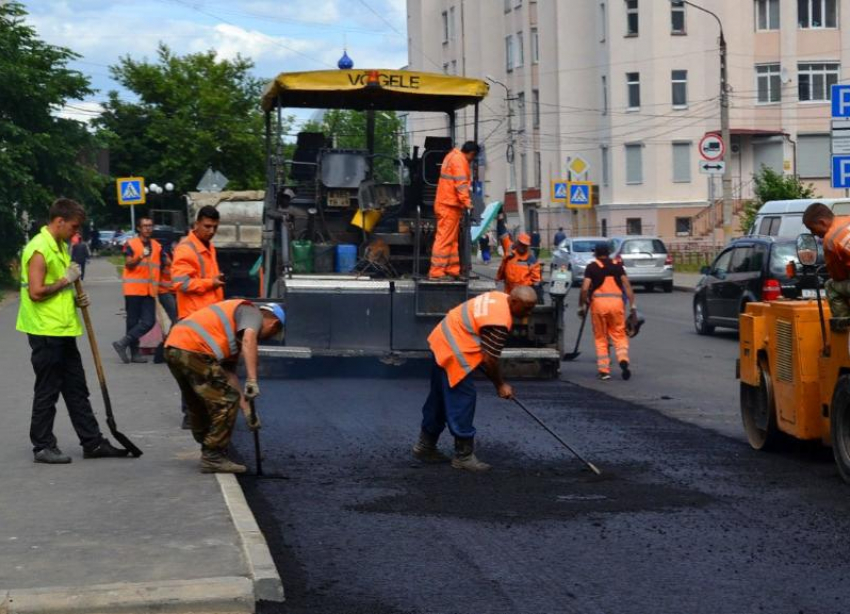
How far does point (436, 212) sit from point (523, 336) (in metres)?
1.71

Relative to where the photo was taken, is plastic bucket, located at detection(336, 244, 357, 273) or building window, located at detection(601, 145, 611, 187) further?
building window, located at detection(601, 145, 611, 187)

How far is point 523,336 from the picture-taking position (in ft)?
54.6

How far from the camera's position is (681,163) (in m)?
61.6

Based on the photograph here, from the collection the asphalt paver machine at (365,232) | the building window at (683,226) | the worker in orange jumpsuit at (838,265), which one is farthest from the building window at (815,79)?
the worker in orange jumpsuit at (838,265)

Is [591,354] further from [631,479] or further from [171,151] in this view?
[171,151]

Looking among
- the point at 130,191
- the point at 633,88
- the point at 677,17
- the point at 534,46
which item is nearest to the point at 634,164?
the point at 633,88

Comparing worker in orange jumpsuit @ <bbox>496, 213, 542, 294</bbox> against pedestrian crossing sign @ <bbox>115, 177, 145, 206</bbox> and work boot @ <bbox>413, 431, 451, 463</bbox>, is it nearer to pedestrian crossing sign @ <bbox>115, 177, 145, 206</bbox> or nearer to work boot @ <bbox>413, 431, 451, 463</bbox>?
work boot @ <bbox>413, 431, 451, 463</bbox>

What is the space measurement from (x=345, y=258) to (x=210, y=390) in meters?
7.24

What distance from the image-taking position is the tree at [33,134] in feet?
122

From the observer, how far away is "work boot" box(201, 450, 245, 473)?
9539mm

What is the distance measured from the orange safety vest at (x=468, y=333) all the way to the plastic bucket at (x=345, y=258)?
6.63m

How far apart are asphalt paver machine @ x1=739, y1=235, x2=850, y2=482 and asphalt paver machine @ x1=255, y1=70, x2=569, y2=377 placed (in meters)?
4.94

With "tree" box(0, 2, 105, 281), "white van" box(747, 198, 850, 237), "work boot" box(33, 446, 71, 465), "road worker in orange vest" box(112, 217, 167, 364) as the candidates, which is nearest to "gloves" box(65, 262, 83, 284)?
"work boot" box(33, 446, 71, 465)

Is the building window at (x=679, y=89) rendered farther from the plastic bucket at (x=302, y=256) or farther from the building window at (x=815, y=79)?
the plastic bucket at (x=302, y=256)
